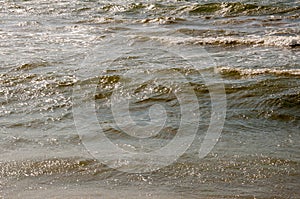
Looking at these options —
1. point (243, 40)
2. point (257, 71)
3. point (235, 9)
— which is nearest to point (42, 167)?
point (257, 71)

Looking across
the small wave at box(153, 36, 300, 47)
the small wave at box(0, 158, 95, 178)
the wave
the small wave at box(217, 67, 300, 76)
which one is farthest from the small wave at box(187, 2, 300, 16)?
the small wave at box(0, 158, 95, 178)

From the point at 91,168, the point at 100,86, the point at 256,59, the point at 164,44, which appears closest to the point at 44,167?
the point at 91,168

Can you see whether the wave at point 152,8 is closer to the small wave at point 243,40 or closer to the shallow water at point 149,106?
the shallow water at point 149,106

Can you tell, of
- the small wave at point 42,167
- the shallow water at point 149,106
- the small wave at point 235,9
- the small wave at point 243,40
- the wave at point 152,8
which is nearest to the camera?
the shallow water at point 149,106

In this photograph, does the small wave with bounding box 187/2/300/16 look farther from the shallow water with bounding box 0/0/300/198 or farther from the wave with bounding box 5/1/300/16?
the shallow water with bounding box 0/0/300/198

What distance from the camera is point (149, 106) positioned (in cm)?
693

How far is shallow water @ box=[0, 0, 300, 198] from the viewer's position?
15.1 ft

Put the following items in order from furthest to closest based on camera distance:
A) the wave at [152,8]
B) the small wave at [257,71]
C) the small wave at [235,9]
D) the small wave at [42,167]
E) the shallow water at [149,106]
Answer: the wave at [152,8]
the small wave at [235,9]
the small wave at [257,71]
the small wave at [42,167]
the shallow water at [149,106]

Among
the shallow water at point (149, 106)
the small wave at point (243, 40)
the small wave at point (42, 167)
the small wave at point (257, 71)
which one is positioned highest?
the small wave at point (42, 167)

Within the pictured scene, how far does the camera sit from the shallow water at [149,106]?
181 inches

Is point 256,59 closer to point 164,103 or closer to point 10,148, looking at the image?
point 164,103

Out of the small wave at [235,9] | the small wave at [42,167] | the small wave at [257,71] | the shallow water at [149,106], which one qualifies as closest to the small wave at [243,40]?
the shallow water at [149,106]

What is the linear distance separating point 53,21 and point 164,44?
5.69m

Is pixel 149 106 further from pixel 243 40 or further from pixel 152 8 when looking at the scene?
pixel 152 8
